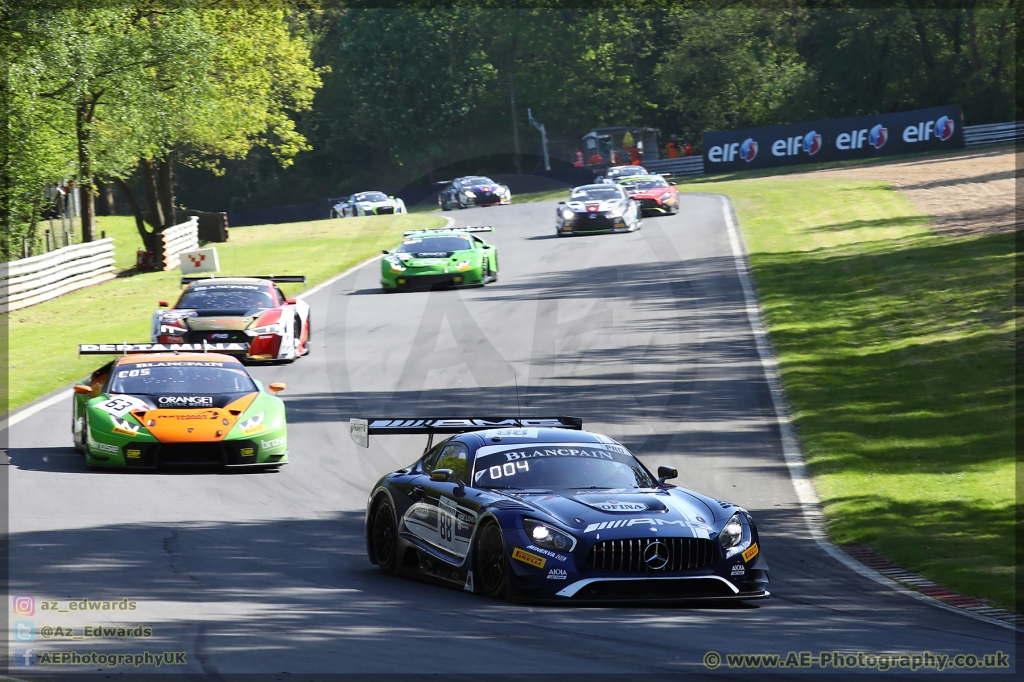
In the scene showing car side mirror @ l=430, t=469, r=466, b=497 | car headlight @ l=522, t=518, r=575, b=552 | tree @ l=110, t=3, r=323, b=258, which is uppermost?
tree @ l=110, t=3, r=323, b=258

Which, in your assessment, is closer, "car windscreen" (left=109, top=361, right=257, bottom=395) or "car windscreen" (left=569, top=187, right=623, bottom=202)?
"car windscreen" (left=109, top=361, right=257, bottom=395)

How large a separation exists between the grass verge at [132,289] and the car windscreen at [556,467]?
452 inches

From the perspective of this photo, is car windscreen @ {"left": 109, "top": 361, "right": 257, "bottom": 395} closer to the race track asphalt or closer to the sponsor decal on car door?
the race track asphalt

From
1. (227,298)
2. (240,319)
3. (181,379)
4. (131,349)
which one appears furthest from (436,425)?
(227,298)

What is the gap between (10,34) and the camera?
1120 inches

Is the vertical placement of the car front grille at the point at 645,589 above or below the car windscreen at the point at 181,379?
below

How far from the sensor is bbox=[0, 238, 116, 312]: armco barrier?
31.3m

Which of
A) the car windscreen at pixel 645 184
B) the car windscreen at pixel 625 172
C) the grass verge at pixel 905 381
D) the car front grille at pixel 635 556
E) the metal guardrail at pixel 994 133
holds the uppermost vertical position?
the metal guardrail at pixel 994 133

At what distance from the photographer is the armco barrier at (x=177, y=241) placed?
1614 inches

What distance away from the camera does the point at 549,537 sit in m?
8.88

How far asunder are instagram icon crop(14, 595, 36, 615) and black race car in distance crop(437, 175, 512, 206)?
50.4m

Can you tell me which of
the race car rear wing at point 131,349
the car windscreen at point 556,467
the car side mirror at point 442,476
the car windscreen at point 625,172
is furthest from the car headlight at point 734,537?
the car windscreen at point 625,172

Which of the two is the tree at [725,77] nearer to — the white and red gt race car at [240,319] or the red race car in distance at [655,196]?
the red race car in distance at [655,196]

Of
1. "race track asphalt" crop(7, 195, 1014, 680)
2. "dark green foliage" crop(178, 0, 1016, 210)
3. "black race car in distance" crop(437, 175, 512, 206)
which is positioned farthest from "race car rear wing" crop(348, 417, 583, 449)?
"dark green foliage" crop(178, 0, 1016, 210)
